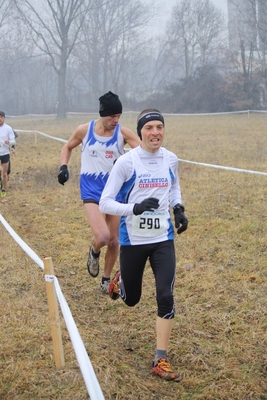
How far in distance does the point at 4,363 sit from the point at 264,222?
5.58 m

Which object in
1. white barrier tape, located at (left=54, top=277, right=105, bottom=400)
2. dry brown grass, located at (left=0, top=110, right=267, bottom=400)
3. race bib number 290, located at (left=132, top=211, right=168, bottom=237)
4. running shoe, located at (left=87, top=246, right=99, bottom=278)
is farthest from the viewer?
running shoe, located at (left=87, top=246, right=99, bottom=278)

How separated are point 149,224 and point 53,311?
1.01 m

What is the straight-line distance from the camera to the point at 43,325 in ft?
17.9

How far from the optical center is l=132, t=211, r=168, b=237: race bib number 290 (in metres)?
4.68

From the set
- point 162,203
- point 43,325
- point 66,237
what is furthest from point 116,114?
point 66,237

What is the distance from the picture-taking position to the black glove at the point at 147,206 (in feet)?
14.5

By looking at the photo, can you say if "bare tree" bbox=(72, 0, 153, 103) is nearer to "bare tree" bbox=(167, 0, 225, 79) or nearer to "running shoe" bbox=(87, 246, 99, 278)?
"bare tree" bbox=(167, 0, 225, 79)

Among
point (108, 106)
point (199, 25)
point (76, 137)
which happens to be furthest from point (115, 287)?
point (199, 25)

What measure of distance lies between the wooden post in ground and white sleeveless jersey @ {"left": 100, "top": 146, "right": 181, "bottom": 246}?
695mm

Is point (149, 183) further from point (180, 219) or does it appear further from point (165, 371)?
point (165, 371)

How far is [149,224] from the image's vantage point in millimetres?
4680

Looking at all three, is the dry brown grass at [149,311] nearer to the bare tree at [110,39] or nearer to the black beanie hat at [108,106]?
the black beanie hat at [108,106]

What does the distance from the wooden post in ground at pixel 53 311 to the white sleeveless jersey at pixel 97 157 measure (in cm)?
211

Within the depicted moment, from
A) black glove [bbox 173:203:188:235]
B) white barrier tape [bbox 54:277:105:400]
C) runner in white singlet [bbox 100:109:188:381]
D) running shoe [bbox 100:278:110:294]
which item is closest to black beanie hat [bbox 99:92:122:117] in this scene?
runner in white singlet [bbox 100:109:188:381]
